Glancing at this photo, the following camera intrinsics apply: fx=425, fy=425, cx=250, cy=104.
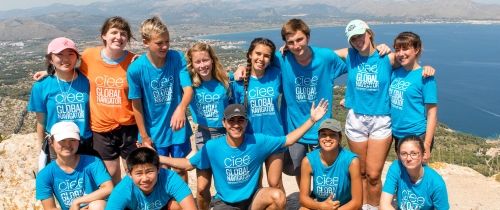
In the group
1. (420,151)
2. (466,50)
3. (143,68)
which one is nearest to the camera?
(420,151)

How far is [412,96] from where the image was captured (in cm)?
420

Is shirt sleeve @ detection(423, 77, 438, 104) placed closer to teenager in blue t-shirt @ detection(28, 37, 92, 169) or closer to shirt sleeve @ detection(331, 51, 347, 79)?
shirt sleeve @ detection(331, 51, 347, 79)

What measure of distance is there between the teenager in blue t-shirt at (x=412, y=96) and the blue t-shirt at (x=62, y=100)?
312 cm

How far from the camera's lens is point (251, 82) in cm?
431

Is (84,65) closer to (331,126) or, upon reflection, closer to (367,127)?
(331,126)

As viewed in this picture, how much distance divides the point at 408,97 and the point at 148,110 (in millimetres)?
2602

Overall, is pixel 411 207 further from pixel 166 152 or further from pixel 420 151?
pixel 166 152

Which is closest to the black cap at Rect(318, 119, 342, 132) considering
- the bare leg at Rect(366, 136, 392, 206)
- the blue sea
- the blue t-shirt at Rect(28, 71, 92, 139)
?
the bare leg at Rect(366, 136, 392, 206)

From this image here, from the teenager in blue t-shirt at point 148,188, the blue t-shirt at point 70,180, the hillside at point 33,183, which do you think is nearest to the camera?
the teenager in blue t-shirt at point 148,188

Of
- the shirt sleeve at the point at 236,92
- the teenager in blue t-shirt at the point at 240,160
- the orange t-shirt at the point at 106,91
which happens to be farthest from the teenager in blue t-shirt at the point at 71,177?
the shirt sleeve at the point at 236,92

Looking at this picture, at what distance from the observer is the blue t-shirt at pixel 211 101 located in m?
4.26

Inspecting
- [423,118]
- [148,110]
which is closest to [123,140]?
[148,110]

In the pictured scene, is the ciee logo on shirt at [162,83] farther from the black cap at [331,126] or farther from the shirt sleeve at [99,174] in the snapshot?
the black cap at [331,126]

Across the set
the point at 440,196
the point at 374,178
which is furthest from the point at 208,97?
the point at 440,196
